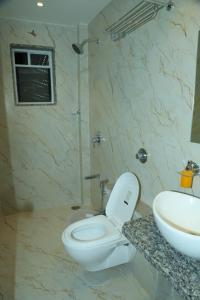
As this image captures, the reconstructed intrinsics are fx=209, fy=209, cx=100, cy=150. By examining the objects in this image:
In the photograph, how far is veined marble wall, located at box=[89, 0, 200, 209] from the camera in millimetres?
1235

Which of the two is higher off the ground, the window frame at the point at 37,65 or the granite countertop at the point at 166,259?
the window frame at the point at 37,65

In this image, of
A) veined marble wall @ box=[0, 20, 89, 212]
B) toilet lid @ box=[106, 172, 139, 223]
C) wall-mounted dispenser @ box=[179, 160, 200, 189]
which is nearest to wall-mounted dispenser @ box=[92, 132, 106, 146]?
veined marble wall @ box=[0, 20, 89, 212]

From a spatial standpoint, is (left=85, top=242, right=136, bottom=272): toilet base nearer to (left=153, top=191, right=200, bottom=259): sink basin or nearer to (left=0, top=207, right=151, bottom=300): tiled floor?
(left=0, top=207, right=151, bottom=300): tiled floor

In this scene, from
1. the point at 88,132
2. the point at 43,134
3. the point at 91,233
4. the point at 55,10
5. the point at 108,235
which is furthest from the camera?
the point at 88,132

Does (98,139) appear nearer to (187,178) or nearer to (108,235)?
(108,235)

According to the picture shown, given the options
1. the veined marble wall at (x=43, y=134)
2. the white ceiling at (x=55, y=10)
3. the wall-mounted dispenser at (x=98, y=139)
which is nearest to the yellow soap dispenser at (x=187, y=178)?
the wall-mounted dispenser at (x=98, y=139)

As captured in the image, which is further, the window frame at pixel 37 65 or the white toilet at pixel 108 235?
the window frame at pixel 37 65

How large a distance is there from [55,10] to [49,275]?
2.55 m

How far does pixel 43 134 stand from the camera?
8.86ft

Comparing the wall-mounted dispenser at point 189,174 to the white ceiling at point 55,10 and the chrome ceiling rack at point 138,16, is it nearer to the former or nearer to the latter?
the chrome ceiling rack at point 138,16

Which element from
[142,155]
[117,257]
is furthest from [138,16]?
[117,257]

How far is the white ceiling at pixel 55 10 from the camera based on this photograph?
1979mm

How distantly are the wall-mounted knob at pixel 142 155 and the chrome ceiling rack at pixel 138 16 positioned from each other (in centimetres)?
95

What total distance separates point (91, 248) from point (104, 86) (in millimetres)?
1590
